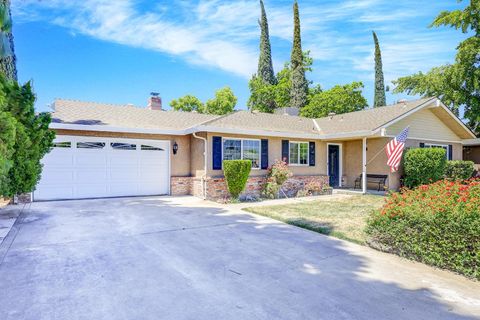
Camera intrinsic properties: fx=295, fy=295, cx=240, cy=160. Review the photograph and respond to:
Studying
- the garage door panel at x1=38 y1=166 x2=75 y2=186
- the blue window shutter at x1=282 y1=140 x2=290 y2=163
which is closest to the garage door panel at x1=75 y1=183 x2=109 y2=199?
the garage door panel at x1=38 y1=166 x2=75 y2=186

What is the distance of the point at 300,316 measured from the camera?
3033 mm

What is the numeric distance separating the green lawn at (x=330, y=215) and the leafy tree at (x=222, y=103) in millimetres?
24193

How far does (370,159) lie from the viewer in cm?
1439

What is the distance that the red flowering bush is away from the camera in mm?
4230

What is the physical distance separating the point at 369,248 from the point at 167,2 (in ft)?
33.5

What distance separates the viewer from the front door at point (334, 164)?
15.5 meters

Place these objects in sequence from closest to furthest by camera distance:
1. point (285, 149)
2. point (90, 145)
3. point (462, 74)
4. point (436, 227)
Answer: point (436, 227) → point (90, 145) → point (285, 149) → point (462, 74)

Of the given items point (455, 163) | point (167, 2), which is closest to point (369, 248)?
point (167, 2)

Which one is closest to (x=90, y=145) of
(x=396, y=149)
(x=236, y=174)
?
(x=236, y=174)

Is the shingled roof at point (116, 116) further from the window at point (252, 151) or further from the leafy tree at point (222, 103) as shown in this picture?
the leafy tree at point (222, 103)

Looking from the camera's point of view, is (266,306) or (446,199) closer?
(266,306)

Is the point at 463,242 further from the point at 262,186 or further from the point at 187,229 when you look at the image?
the point at 262,186

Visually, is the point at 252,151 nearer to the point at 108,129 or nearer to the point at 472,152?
the point at 108,129

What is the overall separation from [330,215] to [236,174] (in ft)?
13.1
